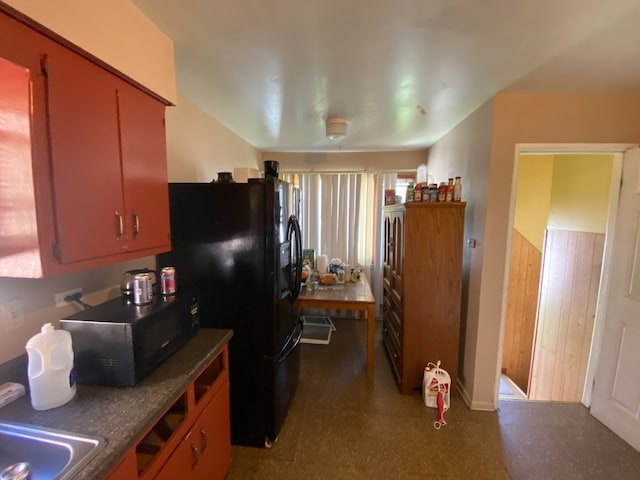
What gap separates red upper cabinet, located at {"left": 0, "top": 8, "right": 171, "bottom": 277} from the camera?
826mm

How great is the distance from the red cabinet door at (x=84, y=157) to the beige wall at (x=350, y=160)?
290 centimetres

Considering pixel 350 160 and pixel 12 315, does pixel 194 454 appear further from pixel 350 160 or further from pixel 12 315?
pixel 350 160

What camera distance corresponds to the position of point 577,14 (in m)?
1.18

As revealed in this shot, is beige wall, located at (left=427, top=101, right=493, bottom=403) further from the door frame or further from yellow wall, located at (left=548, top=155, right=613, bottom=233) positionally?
yellow wall, located at (left=548, top=155, right=613, bottom=233)

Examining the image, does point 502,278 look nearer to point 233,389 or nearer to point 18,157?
point 233,389

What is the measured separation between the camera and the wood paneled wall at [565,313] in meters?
2.46

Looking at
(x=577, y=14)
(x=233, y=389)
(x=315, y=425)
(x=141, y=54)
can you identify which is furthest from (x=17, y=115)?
(x=315, y=425)

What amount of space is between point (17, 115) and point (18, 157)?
12cm

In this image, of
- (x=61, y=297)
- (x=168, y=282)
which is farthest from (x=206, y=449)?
(x=61, y=297)

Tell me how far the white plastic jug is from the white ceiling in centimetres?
136

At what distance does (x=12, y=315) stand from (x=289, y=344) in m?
1.46

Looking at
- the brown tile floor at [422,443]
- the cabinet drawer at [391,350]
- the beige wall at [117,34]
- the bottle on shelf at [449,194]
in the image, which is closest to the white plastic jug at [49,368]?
the beige wall at [117,34]

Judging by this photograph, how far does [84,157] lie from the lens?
0.98 meters

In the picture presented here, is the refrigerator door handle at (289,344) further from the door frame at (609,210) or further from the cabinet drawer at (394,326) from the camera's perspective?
the door frame at (609,210)
